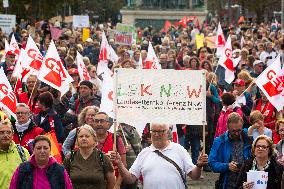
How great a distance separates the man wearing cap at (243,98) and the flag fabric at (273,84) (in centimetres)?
47

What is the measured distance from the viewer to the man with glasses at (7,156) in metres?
9.45

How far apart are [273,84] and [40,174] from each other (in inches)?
238

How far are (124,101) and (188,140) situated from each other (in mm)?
6088

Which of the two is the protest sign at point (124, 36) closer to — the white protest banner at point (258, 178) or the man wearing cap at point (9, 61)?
the man wearing cap at point (9, 61)

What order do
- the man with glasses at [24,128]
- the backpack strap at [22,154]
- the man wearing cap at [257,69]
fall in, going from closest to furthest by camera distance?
the backpack strap at [22,154], the man with glasses at [24,128], the man wearing cap at [257,69]

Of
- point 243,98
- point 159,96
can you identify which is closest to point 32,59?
point 243,98

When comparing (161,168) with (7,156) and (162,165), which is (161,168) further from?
(7,156)

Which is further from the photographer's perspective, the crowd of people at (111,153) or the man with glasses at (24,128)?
the man with glasses at (24,128)

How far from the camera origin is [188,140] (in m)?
15.7

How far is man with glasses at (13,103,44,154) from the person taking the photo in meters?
11.2

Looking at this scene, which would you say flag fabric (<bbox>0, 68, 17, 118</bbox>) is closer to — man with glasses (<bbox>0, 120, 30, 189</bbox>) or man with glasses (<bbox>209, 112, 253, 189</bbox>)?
A: man with glasses (<bbox>0, 120, 30, 189</bbox>)

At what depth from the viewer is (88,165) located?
9336mm

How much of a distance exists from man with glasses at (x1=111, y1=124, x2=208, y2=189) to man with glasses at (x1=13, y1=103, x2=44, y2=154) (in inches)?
76.8

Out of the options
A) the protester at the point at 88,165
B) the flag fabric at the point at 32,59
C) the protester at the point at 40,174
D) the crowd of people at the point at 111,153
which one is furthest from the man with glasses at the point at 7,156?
the flag fabric at the point at 32,59
